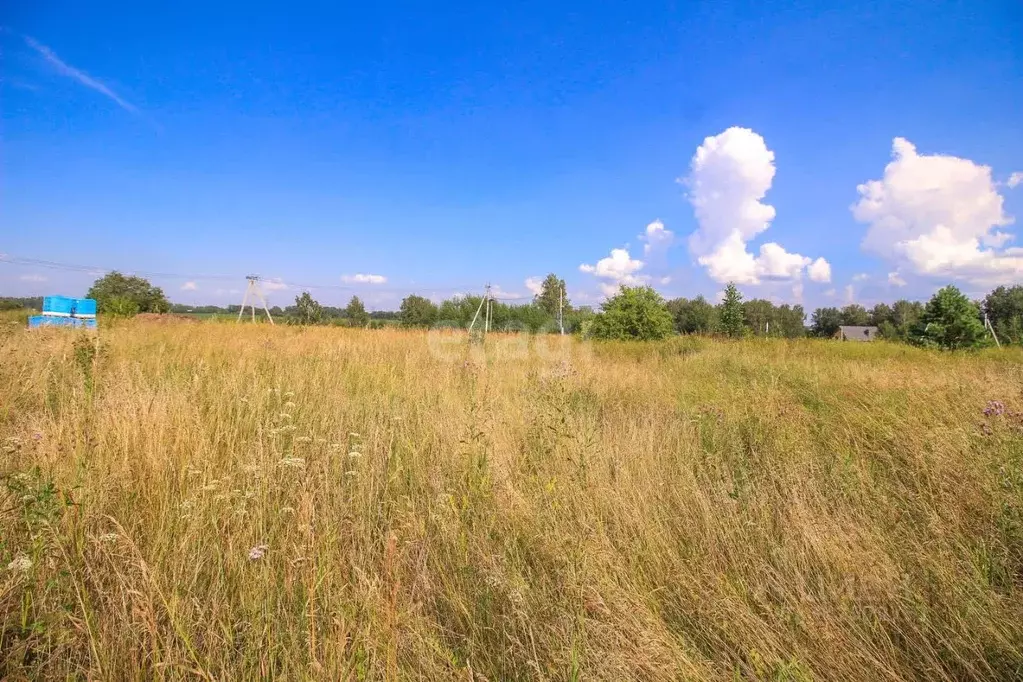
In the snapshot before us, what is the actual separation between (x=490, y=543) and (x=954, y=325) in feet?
67.6

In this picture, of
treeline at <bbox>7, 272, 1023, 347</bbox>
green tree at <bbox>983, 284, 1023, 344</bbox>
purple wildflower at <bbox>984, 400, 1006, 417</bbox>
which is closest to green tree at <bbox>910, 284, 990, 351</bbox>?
treeline at <bbox>7, 272, 1023, 347</bbox>

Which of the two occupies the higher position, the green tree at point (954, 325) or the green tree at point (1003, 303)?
the green tree at point (1003, 303)

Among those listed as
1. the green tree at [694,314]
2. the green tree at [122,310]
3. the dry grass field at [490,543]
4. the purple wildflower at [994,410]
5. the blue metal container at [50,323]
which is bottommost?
the dry grass field at [490,543]

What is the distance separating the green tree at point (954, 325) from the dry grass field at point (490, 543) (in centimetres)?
1610

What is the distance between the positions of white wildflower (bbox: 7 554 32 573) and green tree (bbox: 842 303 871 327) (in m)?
114

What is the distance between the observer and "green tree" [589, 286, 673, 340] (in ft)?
59.4

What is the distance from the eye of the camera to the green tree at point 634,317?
18.1 metres

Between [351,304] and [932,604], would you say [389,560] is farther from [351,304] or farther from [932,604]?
[351,304]

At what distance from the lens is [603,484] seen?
2658mm

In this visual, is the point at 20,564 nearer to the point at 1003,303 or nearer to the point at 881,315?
the point at 1003,303

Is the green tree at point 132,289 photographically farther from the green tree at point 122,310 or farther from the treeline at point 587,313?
the green tree at point 122,310

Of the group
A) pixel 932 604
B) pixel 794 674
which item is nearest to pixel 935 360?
pixel 932 604

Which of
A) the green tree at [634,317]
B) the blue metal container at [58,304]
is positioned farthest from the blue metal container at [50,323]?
the green tree at [634,317]

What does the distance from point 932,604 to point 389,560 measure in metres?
2.09
